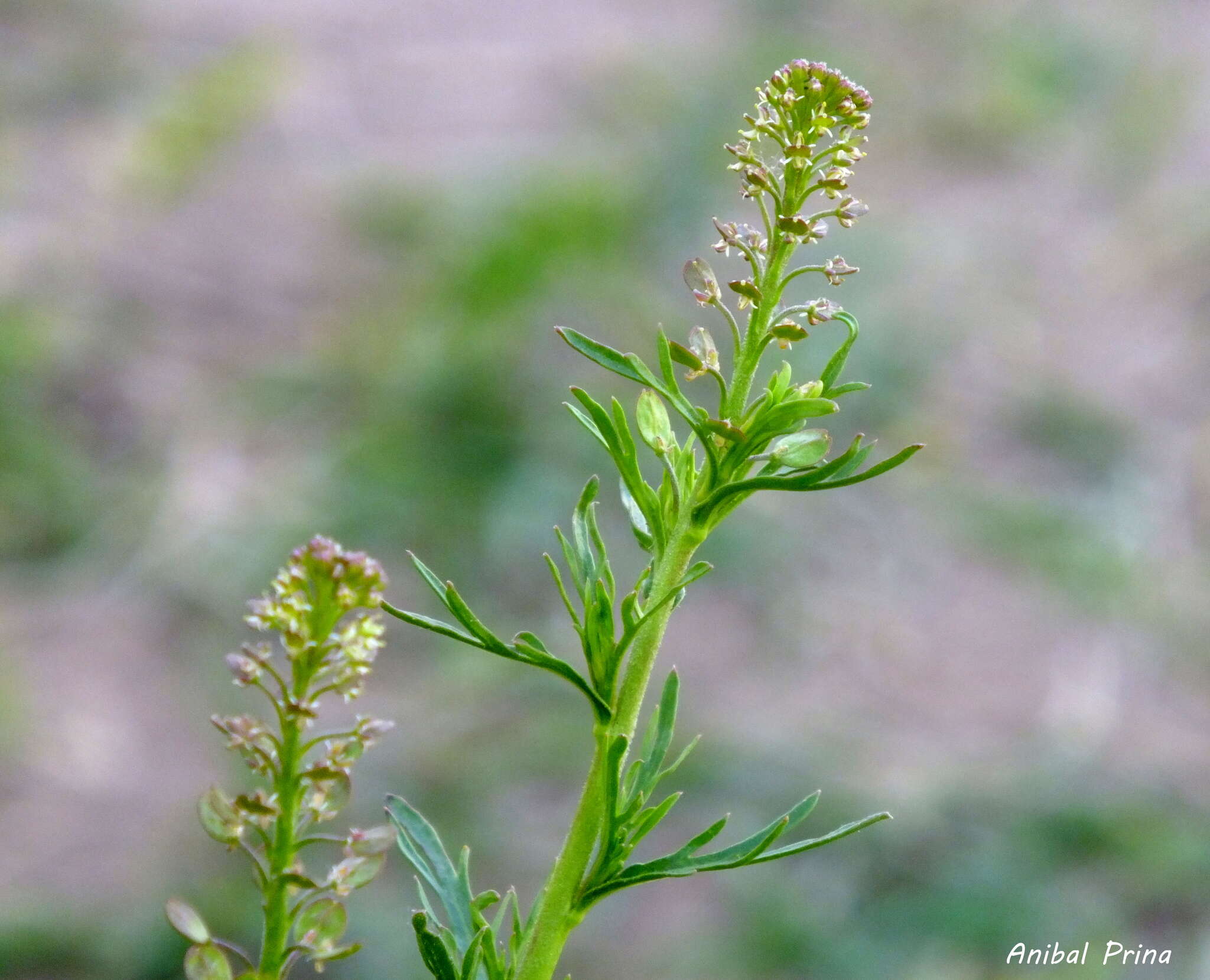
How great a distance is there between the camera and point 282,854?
541mm

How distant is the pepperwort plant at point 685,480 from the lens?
0.60 meters

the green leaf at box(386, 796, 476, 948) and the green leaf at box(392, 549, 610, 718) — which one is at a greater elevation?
the green leaf at box(392, 549, 610, 718)

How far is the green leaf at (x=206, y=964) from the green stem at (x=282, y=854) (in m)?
0.02

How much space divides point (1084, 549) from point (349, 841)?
424 centimetres

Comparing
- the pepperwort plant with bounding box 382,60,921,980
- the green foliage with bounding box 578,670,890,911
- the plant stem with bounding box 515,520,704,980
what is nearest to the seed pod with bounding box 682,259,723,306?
the pepperwort plant with bounding box 382,60,921,980

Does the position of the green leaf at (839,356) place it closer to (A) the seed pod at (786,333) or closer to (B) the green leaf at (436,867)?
(A) the seed pod at (786,333)

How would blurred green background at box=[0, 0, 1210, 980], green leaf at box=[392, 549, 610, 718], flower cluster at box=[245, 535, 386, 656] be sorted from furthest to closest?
blurred green background at box=[0, 0, 1210, 980] < green leaf at box=[392, 549, 610, 718] < flower cluster at box=[245, 535, 386, 656]

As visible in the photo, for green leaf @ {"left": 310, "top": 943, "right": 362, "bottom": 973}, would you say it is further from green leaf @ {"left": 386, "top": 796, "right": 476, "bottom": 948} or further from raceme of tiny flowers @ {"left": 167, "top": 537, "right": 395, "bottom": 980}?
green leaf @ {"left": 386, "top": 796, "right": 476, "bottom": 948}

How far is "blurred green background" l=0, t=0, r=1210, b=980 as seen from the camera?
3.34 metres

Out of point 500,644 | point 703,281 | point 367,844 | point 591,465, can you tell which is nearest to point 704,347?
point 703,281

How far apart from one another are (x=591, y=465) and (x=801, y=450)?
3540 millimetres

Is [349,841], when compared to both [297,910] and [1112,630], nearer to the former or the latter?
[297,910]

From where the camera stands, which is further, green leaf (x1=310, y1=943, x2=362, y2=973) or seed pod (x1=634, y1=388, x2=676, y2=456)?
seed pod (x1=634, y1=388, x2=676, y2=456)

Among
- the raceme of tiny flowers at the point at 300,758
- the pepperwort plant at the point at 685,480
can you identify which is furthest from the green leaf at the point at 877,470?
the raceme of tiny flowers at the point at 300,758
